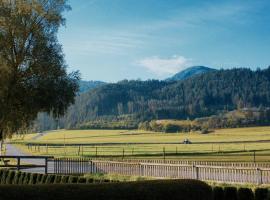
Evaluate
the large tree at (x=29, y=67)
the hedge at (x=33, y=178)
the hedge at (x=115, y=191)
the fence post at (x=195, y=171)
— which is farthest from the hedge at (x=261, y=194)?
the large tree at (x=29, y=67)

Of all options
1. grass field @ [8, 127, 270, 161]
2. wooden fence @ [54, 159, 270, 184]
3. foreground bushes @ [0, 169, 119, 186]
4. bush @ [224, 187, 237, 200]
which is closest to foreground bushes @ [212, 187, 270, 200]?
bush @ [224, 187, 237, 200]

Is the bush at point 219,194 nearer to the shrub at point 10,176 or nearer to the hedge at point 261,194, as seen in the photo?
the hedge at point 261,194

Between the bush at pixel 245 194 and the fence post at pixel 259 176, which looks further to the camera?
the fence post at pixel 259 176

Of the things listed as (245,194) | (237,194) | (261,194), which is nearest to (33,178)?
(237,194)

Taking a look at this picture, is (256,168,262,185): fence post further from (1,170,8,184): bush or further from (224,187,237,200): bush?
(1,170,8,184): bush

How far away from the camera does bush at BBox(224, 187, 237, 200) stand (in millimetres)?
Result: 15891

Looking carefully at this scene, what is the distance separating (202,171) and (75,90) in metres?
10.2

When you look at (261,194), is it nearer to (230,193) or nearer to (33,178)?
(230,193)

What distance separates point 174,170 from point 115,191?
17132 millimetres

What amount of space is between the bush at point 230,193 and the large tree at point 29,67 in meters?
16.1

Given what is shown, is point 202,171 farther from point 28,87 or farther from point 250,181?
point 28,87

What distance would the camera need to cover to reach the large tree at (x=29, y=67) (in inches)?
1133

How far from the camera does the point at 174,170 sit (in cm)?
2784

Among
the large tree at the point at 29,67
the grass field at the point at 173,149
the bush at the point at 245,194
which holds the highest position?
the large tree at the point at 29,67
